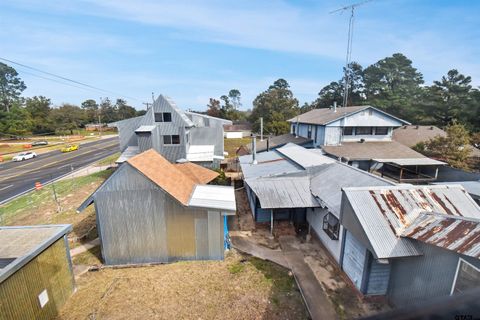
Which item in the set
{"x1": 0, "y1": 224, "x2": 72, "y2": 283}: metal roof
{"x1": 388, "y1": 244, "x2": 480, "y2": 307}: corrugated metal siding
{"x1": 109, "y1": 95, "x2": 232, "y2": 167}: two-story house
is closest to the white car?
{"x1": 109, "y1": 95, "x2": 232, "y2": 167}: two-story house

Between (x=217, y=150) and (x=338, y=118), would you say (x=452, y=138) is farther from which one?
(x=217, y=150)

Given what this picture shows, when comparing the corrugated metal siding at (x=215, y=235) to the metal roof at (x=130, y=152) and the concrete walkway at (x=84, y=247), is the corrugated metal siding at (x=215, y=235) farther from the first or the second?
the metal roof at (x=130, y=152)

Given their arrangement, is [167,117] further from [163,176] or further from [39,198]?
[39,198]

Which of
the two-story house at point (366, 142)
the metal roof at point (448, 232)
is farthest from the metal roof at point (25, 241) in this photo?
the two-story house at point (366, 142)

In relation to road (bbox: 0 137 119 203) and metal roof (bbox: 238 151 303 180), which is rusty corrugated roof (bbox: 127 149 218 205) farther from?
road (bbox: 0 137 119 203)

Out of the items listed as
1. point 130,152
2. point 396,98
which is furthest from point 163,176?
point 396,98

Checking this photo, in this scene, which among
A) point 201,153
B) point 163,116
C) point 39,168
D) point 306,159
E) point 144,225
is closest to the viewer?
point 144,225

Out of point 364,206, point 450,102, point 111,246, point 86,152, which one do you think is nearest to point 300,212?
point 364,206
